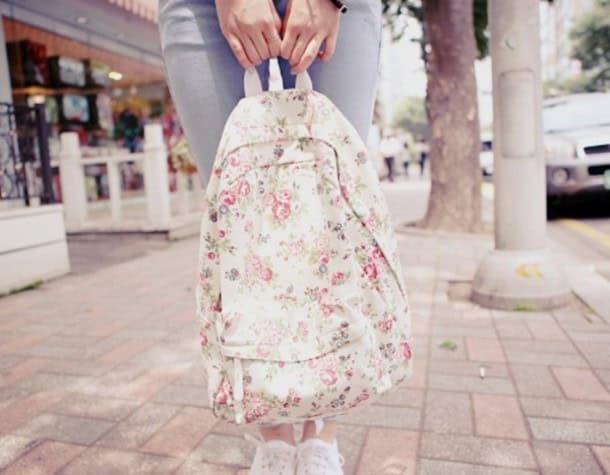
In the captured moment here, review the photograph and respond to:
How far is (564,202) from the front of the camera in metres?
6.79

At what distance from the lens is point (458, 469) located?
1.46 metres

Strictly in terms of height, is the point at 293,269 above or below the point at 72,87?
below

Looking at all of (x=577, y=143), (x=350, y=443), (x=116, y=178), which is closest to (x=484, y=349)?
(x=350, y=443)

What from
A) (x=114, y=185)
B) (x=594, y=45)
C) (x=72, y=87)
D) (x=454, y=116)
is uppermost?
(x=594, y=45)

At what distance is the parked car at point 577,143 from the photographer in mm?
2943

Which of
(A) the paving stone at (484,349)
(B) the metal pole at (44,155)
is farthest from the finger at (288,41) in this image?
(B) the metal pole at (44,155)

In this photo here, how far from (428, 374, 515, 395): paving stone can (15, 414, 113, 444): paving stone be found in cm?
113

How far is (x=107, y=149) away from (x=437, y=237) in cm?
635

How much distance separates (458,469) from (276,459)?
50cm

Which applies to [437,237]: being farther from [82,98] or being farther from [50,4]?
[82,98]

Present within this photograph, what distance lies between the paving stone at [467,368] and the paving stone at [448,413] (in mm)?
198

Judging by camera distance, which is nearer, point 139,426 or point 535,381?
point 139,426

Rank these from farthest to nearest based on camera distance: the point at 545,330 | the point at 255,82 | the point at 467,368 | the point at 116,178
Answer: the point at 116,178 → the point at 545,330 → the point at 467,368 → the point at 255,82

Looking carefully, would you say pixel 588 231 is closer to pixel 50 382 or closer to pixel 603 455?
pixel 603 455
